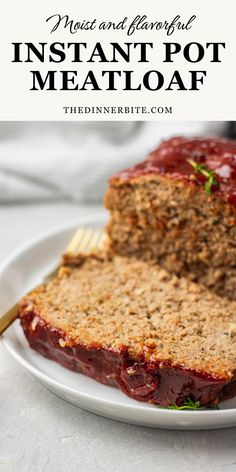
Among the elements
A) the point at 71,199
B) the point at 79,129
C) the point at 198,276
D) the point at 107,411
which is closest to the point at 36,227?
the point at 71,199

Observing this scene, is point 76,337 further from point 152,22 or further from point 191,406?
point 152,22

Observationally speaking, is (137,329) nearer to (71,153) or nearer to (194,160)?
(194,160)

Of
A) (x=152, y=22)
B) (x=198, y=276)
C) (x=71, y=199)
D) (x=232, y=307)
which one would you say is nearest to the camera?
(x=232, y=307)

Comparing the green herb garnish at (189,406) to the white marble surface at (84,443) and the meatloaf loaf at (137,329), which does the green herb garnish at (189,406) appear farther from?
the white marble surface at (84,443)

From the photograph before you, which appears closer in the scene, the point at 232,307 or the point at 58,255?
the point at 232,307

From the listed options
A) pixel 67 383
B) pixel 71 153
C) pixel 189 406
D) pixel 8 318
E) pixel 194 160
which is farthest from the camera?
pixel 71 153

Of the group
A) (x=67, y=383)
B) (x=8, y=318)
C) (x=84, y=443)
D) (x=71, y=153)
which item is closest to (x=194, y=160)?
(x=8, y=318)
